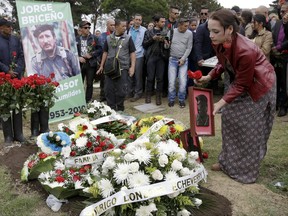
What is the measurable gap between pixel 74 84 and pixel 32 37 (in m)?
Answer: 1.20

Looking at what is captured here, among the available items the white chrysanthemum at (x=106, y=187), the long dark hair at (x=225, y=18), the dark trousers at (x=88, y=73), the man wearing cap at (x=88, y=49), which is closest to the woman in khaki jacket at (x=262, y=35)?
the long dark hair at (x=225, y=18)

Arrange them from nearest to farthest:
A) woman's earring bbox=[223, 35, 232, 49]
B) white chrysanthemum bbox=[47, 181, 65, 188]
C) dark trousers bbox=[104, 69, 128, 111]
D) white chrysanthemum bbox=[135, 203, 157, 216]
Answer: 1. white chrysanthemum bbox=[135, 203, 157, 216]
2. white chrysanthemum bbox=[47, 181, 65, 188]
3. woman's earring bbox=[223, 35, 232, 49]
4. dark trousers bbox=[104, 69, 128, 111]

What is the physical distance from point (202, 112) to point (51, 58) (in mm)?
3963

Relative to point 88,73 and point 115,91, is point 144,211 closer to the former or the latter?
point 115,91

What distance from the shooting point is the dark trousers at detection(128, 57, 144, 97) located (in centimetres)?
880

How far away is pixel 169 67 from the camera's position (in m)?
8.06

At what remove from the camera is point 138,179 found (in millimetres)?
3127

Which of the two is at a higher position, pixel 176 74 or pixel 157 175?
pixel 157 175

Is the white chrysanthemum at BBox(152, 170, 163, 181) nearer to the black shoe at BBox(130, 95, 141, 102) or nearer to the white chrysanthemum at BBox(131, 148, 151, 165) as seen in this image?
the white chrysanthemum at BBox(131, 148, 151, 165)

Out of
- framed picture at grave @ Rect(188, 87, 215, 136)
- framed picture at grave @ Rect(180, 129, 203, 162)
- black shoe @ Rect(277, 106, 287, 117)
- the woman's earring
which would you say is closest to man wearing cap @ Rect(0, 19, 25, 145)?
framed picture at grave @ Rect(180, 129, 203, 162)

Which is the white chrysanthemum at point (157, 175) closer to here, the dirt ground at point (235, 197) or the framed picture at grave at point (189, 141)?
the dirt ground at point (235, 197)

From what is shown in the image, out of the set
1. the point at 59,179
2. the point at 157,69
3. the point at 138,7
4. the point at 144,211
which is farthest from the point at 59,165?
the point at 138,7

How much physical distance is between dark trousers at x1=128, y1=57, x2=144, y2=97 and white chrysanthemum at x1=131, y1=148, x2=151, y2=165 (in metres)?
5.51

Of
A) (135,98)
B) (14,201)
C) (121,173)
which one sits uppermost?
(121,173)
